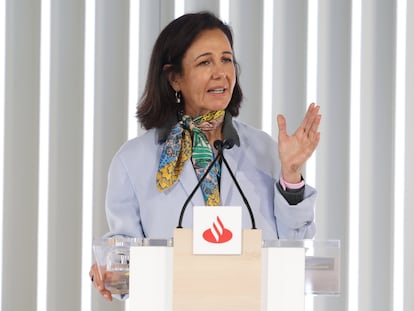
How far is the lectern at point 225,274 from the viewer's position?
133 centimetres

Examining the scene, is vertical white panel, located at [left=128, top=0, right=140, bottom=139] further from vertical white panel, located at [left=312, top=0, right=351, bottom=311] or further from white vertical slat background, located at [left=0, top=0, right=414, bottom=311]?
vertical white panel, located at [left=312, top=0, right=351, bottom=311]

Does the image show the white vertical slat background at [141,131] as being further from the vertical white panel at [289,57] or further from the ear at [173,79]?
the ear at [173,79]

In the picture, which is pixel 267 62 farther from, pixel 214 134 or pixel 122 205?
pixel 122 205

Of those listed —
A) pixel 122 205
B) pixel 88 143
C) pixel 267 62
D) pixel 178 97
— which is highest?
pixel 267 62

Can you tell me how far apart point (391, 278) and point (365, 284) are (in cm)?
11

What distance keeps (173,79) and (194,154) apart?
0.31m

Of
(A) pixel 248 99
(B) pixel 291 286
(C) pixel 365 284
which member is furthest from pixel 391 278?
(B) pixel 291 286

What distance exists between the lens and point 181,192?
85.4 inches

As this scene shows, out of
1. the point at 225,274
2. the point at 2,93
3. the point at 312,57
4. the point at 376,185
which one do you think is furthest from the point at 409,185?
the point at 225,274

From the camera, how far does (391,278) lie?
3150 mm

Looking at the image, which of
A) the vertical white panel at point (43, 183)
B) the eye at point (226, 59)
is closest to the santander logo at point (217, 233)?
the eye at point (226, 59)

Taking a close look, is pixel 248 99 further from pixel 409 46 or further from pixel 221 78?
pixel 221 78

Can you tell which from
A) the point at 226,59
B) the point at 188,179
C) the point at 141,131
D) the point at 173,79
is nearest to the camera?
the point at 188,179

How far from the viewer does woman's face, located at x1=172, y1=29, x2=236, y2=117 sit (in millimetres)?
2219
